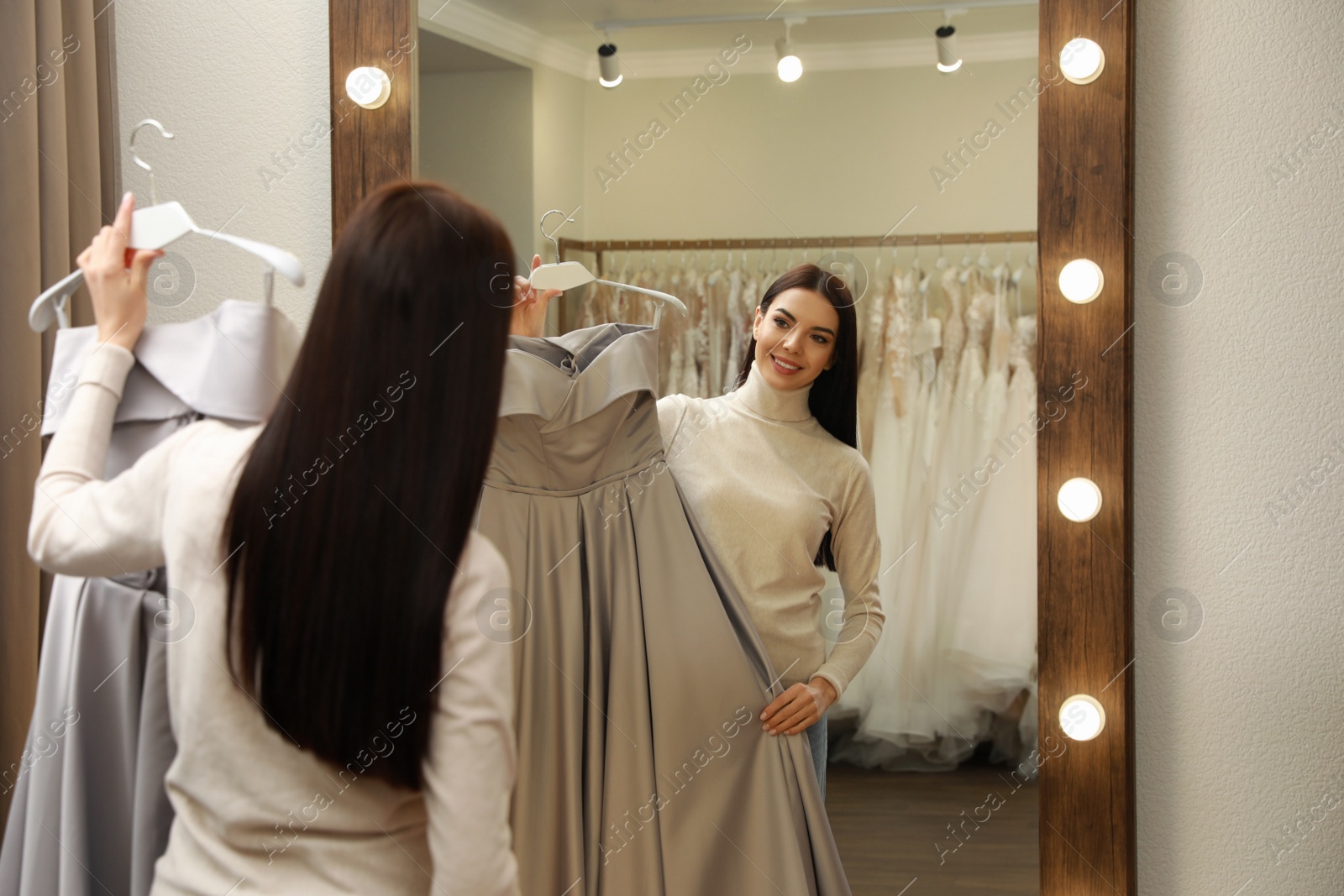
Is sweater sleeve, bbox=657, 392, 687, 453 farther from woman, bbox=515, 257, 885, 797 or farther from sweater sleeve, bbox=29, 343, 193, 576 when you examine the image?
sweater sleeve, bbox=29, 343, 193, 576

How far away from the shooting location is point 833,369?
4.79 ft

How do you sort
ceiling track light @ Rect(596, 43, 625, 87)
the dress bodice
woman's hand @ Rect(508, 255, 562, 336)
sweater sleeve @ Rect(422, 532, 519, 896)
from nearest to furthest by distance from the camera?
sweater sleeve @ Rect(422, 532, 519, 896) < the dress bodice < woman's hand @ Rect(508, 255, 562, 336) < ceiling track light @ Rect(596, 43, 625, 87)

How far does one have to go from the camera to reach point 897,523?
4.79 ft

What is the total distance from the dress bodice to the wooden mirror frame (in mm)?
575

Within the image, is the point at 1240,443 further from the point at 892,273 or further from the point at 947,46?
the point at 947,46

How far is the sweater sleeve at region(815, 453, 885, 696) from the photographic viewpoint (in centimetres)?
145

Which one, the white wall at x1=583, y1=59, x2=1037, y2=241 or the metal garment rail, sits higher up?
the white wall at x1=583, y1=59, x2=1037, y2=241

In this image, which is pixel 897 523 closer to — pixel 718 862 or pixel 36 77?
pixel 718 862

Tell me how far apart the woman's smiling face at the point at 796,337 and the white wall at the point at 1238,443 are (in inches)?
5.4

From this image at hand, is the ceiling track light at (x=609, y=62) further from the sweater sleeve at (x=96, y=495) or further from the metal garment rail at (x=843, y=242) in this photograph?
the sweater sleeve at (x=96, y=495)

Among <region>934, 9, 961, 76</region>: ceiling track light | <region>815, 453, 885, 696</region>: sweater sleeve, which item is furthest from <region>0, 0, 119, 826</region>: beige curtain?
<region>934, 9, 961, 76</region>: ceiling track light

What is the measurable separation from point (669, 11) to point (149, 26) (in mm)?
902

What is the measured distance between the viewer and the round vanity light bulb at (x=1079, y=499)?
143cm

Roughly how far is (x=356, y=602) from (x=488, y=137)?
952mm
